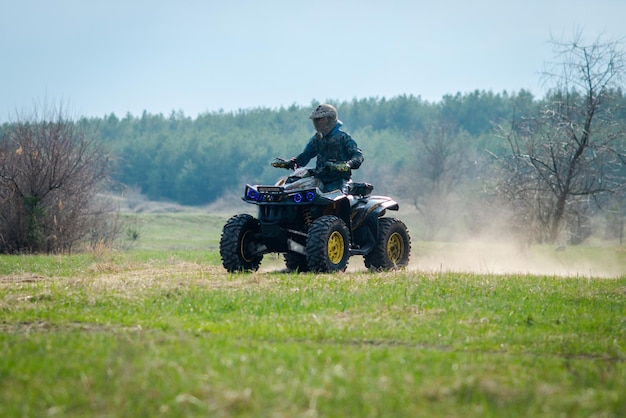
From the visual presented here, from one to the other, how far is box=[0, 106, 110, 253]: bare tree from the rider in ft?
39.7

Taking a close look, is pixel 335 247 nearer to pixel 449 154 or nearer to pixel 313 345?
pixel 313 345

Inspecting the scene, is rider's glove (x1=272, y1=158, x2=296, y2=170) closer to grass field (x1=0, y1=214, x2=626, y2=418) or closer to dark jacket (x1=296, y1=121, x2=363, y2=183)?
dark jacket (x1=296, y1=121, x2=363, y2=183)

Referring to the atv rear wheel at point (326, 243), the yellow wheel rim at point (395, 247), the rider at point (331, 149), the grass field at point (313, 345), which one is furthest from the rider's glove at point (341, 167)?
the yellow wheel rim at point (395, 247)

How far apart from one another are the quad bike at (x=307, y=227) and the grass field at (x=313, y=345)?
767mm

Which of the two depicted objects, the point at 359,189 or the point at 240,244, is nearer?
the point at 240,244

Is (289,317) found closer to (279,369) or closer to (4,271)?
(279,369)

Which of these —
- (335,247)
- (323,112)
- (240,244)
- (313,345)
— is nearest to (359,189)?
(323,112)

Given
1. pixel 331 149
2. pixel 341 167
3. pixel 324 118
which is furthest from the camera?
pixel 331 149

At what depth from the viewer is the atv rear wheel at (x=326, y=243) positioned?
15.3 metres

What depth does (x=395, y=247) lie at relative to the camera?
18359mm

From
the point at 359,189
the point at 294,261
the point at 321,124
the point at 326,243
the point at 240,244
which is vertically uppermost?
the point at 321,124

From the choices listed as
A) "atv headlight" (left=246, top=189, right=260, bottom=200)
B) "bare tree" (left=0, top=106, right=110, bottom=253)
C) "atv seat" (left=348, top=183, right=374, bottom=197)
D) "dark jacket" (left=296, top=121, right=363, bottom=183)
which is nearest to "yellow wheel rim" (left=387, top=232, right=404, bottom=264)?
"atv seat" (left=348, top=183, right=374, bottom=197)

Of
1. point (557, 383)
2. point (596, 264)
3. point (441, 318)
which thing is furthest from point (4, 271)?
point (596, 264)

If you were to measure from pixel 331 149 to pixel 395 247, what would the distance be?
2.73 meters
